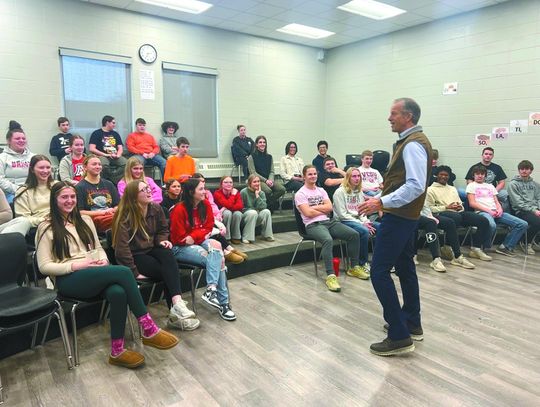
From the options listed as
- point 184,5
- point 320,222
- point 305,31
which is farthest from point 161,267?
point 305,31

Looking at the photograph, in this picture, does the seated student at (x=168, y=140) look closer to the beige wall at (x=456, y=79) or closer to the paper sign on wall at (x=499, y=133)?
the beige wall at (x=456, y=79)

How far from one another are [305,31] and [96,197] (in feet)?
17.5

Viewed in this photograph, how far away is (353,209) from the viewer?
433 cm

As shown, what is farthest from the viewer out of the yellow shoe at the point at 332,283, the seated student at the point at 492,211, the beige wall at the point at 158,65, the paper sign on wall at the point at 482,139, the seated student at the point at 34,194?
the paper sign on wall at the point at 482,139

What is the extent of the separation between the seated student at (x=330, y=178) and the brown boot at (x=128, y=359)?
12.3 feet

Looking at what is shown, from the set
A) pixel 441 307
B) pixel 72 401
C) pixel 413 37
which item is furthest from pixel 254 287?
pixel 413 37

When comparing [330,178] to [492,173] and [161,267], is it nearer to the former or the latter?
[492,173]

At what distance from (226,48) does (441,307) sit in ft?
18.7

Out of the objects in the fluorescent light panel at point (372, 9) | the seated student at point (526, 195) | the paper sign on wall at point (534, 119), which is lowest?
the seated student at point (526, 195)

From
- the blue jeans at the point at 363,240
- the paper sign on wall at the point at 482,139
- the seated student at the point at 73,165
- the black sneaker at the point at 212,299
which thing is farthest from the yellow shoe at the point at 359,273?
the paper sign on wall at the point at 482,139

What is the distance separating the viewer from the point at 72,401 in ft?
6.63

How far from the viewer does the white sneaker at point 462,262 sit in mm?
4439

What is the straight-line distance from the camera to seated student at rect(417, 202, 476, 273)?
441 cm

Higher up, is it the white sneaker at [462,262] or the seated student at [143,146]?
the seated student at [143,146]
